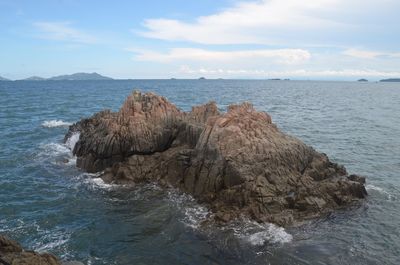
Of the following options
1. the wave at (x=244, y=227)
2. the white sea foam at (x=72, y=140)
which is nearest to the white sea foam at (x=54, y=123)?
the white sea foam at (x=72, y=140)

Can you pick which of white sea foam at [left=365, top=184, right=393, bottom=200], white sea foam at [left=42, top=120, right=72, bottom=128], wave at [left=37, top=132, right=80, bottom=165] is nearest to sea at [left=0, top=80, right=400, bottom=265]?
white sea foam at [left=365, top=184, right=393, bottom=200]

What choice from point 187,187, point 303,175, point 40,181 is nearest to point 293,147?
point 303,175

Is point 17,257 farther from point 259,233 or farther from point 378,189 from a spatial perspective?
point 378,189

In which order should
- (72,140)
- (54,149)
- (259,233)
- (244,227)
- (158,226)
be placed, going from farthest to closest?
(72,140) → (54,149) → (158,226) → (244,227) → (259,233)

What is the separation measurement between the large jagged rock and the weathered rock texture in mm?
11742

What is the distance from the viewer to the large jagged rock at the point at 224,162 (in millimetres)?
24391

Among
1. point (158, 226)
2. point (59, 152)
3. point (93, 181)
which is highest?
point (59, 152)

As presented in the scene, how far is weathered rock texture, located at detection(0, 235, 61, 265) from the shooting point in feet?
40.5

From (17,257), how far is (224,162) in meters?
15.2

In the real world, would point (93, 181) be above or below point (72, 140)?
below

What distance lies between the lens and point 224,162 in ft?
85.5

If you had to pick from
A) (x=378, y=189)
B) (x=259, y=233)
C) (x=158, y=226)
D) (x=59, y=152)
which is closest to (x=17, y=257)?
(x=158, y=226)

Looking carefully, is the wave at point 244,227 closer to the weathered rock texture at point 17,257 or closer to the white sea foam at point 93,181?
the white sea foam at point 93,181

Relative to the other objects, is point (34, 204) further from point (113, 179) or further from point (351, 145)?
point (351, 145)
